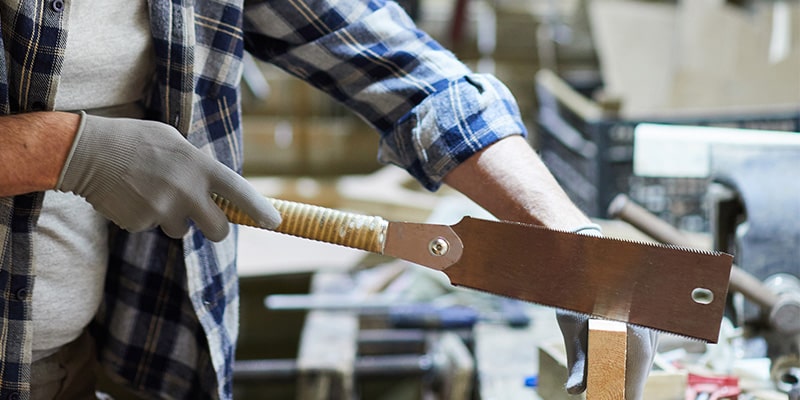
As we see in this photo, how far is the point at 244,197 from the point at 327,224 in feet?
0.29

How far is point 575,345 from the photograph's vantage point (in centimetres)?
87

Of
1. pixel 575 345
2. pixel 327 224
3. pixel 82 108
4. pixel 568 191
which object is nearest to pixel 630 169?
pixel 568 191

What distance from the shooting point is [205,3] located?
93cm

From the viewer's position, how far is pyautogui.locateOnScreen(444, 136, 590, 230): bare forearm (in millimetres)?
908

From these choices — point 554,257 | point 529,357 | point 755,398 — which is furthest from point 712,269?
point 529,357

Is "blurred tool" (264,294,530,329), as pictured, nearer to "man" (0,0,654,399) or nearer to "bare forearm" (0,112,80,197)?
"man" (0,0,654,399)

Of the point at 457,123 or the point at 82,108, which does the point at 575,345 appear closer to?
the point at 457,123

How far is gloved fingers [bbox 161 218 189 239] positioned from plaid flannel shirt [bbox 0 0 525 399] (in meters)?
0.13

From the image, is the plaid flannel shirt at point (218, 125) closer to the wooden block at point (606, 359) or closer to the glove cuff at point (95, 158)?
the glove cuff at point (95, 158)

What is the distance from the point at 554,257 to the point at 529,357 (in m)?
0.65

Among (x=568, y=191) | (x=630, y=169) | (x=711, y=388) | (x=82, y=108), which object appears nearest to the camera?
(x=82, y=108)

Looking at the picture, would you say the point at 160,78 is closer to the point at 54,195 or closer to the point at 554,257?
the point at 54,195

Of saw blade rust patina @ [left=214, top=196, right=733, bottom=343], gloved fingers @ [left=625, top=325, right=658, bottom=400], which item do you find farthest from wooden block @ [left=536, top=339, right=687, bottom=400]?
saw blade rust patina @ [left=214, top=196, right=733, bottom=343]

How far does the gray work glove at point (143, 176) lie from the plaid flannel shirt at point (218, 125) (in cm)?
11
